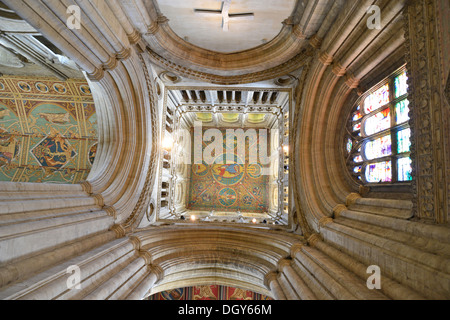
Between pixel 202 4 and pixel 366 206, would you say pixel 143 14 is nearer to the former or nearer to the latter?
pixel 202 4

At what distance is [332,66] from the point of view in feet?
20.4

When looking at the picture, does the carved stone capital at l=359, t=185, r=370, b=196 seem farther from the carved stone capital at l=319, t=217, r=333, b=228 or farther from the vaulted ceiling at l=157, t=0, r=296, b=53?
the vaulted ceiling at l=157, t=0, r=296, b=53

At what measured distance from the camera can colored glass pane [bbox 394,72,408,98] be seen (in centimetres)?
507

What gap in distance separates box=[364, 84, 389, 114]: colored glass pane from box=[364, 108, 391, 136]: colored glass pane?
20 centimetres

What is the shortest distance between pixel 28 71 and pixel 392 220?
10193mm

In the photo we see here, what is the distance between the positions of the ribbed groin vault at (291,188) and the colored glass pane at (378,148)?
0.78 m

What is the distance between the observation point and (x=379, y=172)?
5652mm

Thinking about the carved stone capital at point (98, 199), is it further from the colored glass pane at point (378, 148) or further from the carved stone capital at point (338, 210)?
the colored glass pane at point (378, 148)

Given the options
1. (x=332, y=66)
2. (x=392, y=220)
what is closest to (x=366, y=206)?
(x=392, y=220)

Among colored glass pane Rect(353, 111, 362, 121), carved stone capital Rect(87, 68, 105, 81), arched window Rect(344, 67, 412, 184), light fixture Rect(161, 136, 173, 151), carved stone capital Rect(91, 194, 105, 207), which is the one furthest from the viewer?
light fixture Rect(161, 136, 173, 151)

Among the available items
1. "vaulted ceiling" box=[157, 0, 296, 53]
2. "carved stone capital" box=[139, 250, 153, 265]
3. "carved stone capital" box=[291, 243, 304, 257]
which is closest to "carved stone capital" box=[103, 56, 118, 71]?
"vaulted ceiling" box=[157, 0, 296, 53]

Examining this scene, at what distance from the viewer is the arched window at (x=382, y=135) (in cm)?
503

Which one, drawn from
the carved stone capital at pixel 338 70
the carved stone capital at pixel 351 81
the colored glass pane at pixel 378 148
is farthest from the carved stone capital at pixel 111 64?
the colored glass pane at pixel 378 148

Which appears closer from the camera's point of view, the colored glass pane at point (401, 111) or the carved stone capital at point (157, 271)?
the colored glass pane at point (401, 111)
